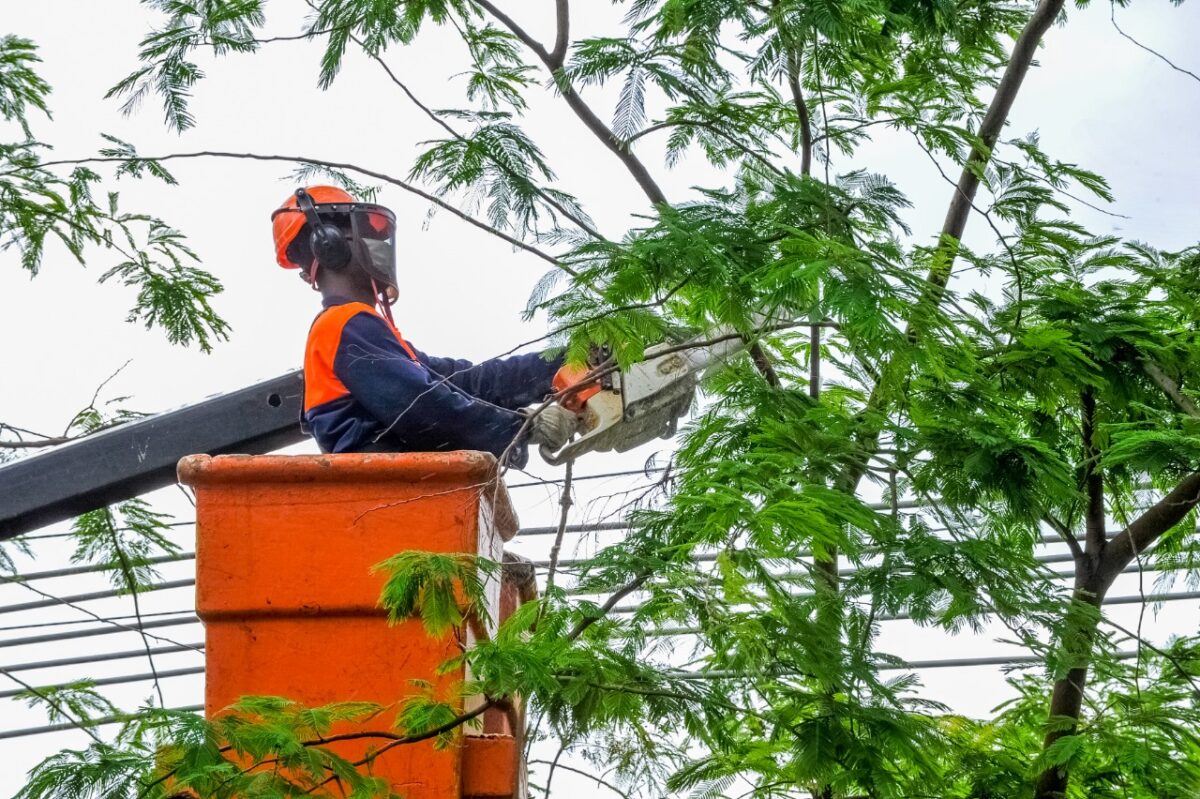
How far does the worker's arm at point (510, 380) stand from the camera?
4.87 meters

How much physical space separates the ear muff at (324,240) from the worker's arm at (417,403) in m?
0.44

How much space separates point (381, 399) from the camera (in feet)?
14.5

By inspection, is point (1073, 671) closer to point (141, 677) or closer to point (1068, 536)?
point (1068, 536)

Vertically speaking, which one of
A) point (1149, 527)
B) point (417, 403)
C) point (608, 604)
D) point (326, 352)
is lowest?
point (608, 604)

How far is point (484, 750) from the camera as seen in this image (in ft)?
12.5

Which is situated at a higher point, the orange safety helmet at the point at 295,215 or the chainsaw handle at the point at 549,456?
the orange safety helmet at the point at 295,215

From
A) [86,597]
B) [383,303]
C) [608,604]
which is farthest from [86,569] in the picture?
[608,604]

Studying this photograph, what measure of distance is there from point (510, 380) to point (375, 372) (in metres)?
0.56

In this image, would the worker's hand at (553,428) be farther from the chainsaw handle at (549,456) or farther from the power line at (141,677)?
the power line at (141,677)

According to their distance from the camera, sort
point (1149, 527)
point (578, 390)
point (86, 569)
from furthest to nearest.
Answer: point (86, 569) → point (1149, 527) → point (578, 390)

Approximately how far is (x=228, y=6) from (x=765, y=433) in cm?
251

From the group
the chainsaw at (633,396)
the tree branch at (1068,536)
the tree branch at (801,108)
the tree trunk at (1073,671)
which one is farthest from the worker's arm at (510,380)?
the tree trunk at (1073,671)

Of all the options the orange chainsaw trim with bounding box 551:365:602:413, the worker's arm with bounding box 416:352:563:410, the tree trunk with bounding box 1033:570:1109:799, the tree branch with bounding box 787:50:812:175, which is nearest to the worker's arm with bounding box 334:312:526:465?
the orange chainsaw trim with bounding box 551:365:602:413

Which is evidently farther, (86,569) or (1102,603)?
(86,569)
